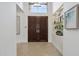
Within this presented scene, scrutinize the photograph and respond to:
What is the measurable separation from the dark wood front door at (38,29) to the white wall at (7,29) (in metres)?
7.15

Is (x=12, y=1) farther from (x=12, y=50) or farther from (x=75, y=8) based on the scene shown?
(x=75, y=8)

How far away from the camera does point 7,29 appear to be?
5.12 metres

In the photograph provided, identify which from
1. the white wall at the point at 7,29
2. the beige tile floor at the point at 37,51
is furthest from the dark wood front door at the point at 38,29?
the white wall at the point at 7,29

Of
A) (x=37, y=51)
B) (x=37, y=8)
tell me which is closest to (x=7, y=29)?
(x=37, y=51)

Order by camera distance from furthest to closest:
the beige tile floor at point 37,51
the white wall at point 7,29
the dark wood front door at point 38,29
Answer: the dark wood front door at point 38,29, the beige tile floor at point 37,51, the white wall at point 7,29

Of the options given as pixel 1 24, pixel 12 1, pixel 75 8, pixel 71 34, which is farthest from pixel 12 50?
pixel 75 8

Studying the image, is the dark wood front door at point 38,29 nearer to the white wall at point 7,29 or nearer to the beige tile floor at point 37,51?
the beige tile floor at point 37,51

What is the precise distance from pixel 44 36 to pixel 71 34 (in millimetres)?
8181

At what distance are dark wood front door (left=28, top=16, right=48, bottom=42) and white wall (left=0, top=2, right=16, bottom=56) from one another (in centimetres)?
715

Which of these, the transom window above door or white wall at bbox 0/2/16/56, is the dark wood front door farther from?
white wall at bbox 0/2/16/56

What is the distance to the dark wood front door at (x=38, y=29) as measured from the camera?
12.4 metres

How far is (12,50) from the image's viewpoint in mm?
5188

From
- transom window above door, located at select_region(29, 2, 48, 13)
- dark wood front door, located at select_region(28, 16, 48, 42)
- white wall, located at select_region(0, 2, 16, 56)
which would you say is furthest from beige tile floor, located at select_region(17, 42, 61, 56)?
transom window above door, located at select_region(29, 2, 48, 13)

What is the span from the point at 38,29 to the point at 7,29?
761 cm
